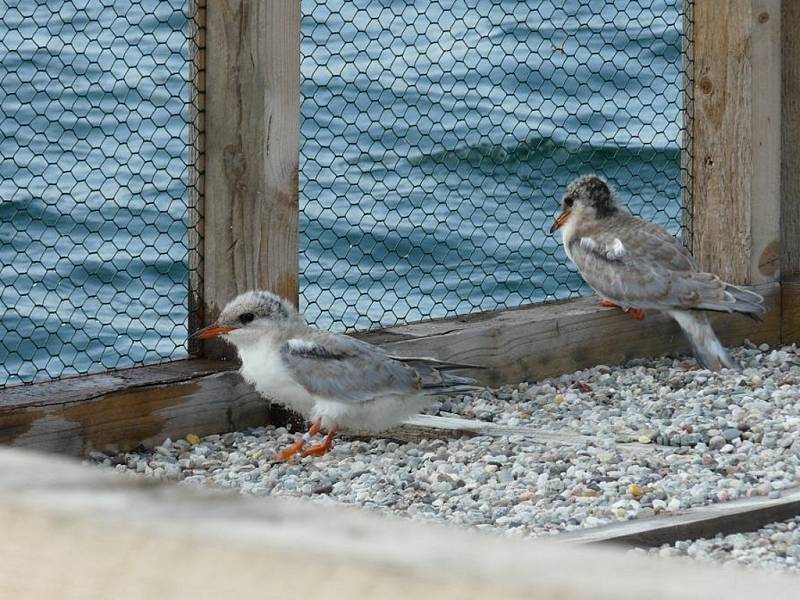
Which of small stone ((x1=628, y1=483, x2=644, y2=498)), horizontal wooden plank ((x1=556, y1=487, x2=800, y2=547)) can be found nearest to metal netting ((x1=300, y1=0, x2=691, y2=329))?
small stone ((x1=628, y1=483, x2=644, y2=498))

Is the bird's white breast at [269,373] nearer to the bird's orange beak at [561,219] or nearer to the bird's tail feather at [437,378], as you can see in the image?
the bird's tail feather at [437,378]

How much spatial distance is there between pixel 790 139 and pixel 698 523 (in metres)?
2.98

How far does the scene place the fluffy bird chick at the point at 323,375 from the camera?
4.70m

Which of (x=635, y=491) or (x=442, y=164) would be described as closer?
(x=635, y=491)

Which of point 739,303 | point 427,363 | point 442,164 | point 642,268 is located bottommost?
point 427,363

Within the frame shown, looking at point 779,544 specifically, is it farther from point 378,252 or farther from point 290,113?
point 378,252

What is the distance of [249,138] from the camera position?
15.5 ft

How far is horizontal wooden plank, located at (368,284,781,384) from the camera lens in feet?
17.7

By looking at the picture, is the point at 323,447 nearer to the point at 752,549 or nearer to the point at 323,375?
the point at 323,375

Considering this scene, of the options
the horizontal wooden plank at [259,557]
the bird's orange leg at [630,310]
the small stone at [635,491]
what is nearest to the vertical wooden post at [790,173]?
the bird's orange leg at [630,310]

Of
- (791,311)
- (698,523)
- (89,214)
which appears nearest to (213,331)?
(698,523)

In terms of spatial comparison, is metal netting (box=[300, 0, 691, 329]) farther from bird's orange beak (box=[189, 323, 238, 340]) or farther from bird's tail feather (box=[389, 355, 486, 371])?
bird's orange beak (box=[189, 323, 238, 340])

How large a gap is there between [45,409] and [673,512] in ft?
5.92

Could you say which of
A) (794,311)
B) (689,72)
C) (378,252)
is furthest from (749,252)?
(378,252)
